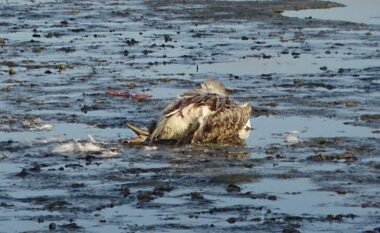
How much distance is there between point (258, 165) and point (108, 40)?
12200 millimetres

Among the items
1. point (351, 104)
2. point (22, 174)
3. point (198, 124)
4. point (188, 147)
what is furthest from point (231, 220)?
point (351, 104)

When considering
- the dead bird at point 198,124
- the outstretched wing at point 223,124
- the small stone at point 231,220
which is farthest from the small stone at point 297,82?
the small stone at point 231,220

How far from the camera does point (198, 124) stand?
489 inches

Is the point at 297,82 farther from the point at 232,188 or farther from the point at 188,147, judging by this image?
the point at 232,188

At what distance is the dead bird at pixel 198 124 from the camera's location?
490 inches

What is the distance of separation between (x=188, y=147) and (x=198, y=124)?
30cm

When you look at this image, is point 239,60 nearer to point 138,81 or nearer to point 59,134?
point 138,81

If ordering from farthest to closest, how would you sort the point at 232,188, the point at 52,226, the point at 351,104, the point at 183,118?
the point at 351,104 → the point at 183,118 → the point at 232,188 → the point at 52,226

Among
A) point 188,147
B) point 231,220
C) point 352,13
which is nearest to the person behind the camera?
point 231,220

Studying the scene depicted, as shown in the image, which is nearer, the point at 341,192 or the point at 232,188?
the point at 341,192

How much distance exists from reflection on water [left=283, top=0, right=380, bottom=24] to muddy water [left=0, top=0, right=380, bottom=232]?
1.05 metres

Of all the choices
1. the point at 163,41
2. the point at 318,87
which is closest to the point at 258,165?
the point at 318,87

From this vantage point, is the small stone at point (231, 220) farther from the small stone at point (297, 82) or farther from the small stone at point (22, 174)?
the small stone at point (297, 82)

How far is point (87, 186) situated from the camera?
10.4 metres
